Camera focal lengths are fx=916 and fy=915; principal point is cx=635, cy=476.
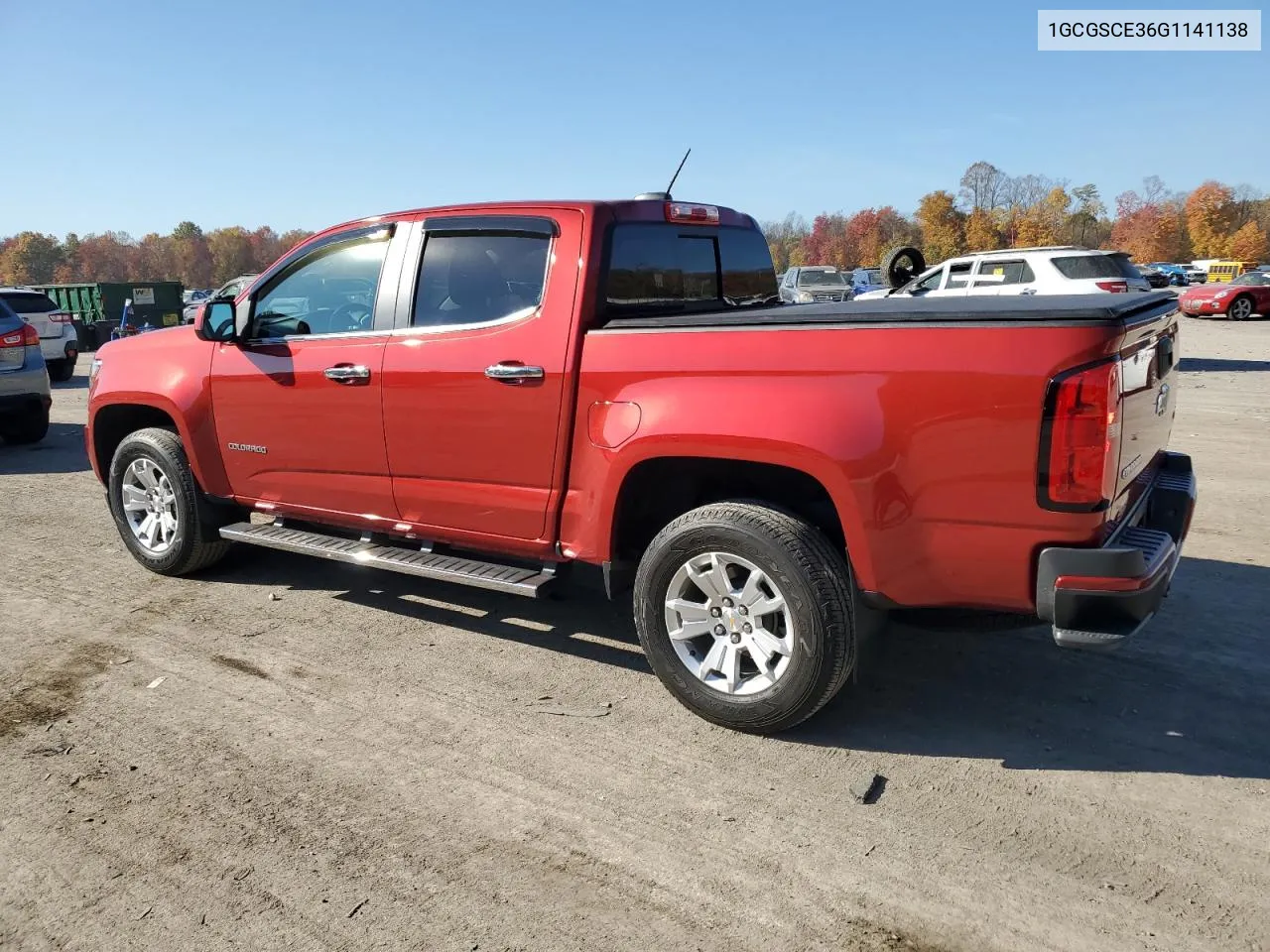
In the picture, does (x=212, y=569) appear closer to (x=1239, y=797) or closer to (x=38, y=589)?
(x=38, y=589)

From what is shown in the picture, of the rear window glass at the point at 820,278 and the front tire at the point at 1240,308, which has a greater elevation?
the rear window glass at the point at 820,278

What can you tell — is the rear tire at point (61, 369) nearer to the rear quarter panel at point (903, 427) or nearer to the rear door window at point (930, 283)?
the rear door window at point (930, 283)

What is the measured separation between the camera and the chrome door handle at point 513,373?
147 inches

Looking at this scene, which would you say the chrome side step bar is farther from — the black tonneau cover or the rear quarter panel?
the black tonneau cover

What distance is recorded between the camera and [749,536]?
10.7 feet

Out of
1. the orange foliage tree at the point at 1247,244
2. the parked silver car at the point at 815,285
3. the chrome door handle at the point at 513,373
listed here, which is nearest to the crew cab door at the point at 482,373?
the chrome door handle at the point at 513,373

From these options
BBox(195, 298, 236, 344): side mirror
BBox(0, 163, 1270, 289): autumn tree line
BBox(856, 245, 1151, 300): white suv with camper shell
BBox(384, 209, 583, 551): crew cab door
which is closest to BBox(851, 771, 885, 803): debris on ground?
BBox(384, 209, 583, 551): crew cab door

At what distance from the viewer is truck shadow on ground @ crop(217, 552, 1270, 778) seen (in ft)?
10.8

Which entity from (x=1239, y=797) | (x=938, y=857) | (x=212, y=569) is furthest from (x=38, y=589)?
(x=1239, y=797)

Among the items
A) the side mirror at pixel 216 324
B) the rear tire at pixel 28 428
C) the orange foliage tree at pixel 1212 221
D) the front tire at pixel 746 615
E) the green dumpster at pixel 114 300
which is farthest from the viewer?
the orange foliage tree at pixel 1212 221

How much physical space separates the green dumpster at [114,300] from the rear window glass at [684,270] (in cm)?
3111

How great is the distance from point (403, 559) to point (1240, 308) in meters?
30.4

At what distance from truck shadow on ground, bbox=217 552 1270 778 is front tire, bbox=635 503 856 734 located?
0.23 m

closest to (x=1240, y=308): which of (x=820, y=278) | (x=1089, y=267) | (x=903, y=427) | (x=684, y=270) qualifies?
(x=820, y=278)
